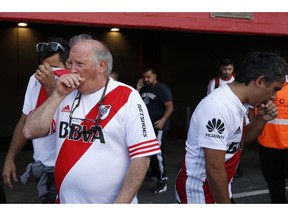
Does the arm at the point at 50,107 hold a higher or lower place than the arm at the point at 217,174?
higher

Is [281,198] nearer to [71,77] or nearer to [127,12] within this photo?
[127,12]

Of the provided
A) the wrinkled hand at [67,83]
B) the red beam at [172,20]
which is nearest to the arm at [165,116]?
the red beam at [172,20]

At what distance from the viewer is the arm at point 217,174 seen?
9.42ft

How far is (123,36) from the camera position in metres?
11.7

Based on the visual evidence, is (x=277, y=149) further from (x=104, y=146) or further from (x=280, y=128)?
(x=104, y=146)

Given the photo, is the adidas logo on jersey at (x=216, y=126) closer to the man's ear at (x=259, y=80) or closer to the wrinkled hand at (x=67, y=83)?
the man's ear at (x=259, y=80)

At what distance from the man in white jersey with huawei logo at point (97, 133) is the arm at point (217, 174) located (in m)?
0.32

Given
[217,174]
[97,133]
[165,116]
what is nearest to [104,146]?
[97,133]

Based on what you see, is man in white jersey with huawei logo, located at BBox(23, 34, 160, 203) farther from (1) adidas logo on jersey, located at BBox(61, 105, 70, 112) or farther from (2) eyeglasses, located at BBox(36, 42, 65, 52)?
(2) eyeglasses, located at BBox(36, 42, 65, 52)

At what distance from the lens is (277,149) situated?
5.56 m

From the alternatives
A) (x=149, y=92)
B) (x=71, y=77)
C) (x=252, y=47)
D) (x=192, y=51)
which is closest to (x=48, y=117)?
(x=71, y=77)

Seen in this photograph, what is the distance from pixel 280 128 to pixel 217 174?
2.89 meters

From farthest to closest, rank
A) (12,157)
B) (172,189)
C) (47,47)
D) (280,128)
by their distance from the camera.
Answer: (172,189), (280,128), (12,157), (47,47)

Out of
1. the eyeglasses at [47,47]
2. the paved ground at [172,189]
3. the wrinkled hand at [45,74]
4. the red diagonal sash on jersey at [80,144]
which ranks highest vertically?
the eyeglasses at [47,47]
